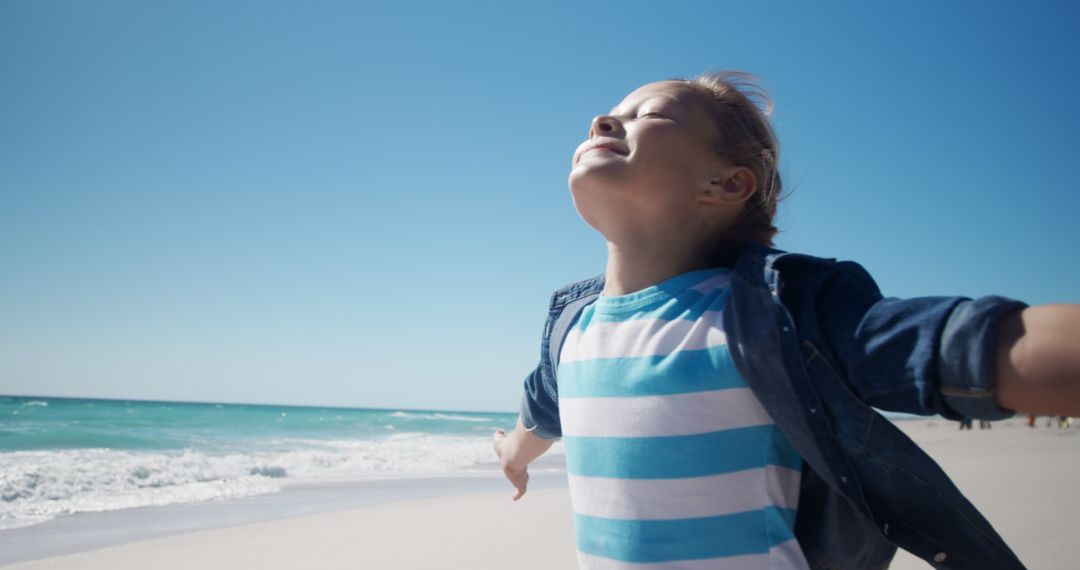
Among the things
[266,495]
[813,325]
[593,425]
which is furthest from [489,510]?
[813,325]

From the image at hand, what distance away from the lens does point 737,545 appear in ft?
3.47

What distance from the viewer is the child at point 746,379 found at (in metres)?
0.84

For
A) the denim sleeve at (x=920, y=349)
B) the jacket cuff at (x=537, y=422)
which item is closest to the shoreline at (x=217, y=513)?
the jacket cuff at (x=537, y=422)

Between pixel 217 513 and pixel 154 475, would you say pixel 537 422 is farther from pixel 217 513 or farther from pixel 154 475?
pixel 154 475

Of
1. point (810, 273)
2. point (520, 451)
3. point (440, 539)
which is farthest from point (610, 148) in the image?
point (440, 539)

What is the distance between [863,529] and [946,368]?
37 cm

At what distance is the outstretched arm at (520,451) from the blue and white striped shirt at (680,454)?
51cm

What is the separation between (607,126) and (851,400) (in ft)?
2.42

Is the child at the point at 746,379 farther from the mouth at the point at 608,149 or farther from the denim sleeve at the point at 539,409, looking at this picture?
the denim sleeve at the point at 539,409

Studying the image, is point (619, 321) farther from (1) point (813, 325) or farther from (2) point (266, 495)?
(2) point (266, 495)

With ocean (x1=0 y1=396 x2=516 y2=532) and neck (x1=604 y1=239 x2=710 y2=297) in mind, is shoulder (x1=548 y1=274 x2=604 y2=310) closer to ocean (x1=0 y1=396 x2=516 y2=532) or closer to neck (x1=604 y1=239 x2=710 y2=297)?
neck (x1=604 y1=239 x2=710 y2=297)

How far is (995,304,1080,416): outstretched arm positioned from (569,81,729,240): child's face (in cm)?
64

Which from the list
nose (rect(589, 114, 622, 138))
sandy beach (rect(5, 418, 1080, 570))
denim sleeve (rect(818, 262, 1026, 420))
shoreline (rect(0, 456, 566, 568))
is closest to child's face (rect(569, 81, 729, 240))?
nose (rect(589, 114, 622, 138))

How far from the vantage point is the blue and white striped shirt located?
3.51 feet
